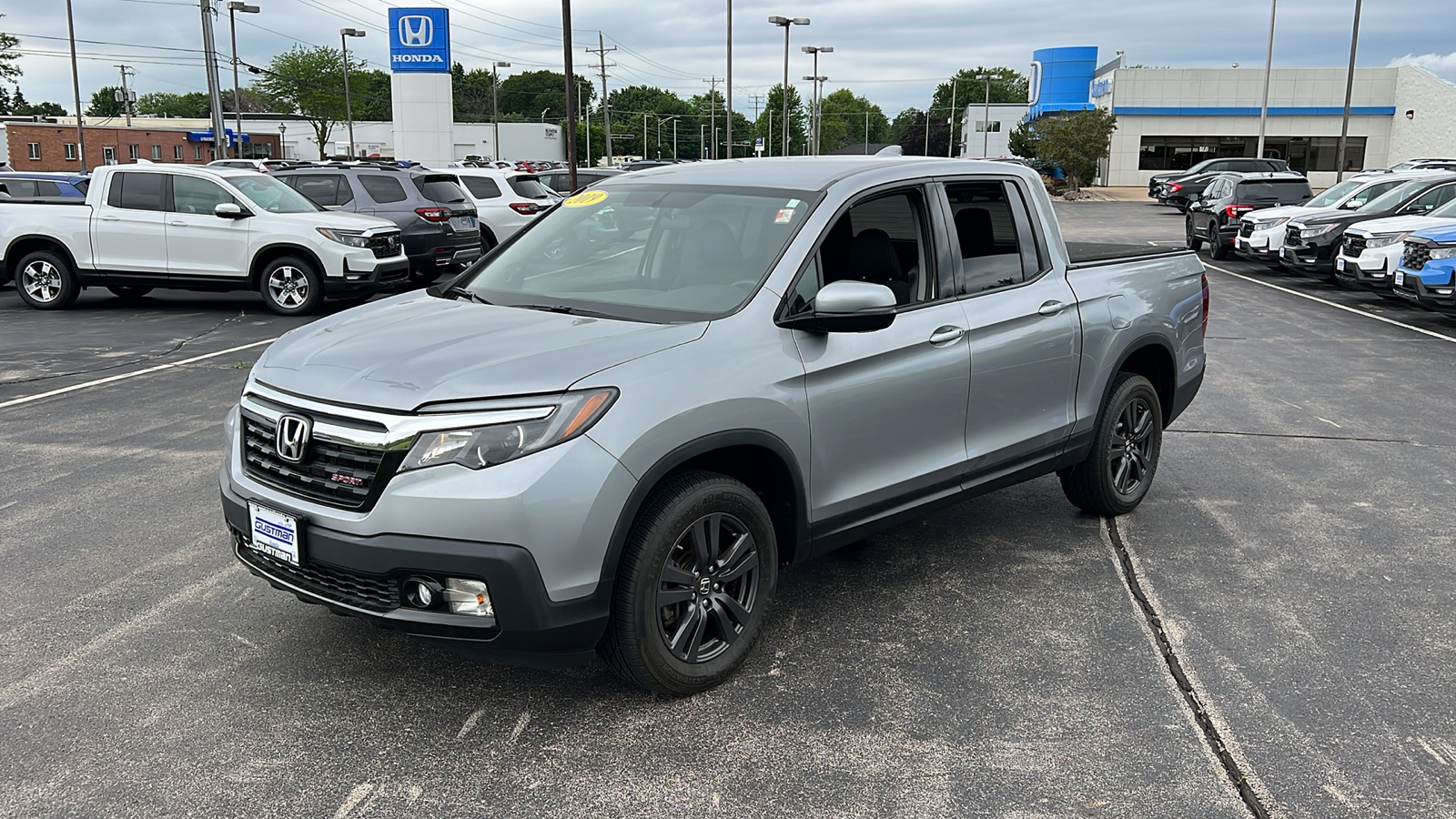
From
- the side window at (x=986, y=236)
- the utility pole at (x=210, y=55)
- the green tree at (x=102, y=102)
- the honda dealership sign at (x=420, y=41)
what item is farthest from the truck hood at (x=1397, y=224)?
the green tree at (x=102, y=102)

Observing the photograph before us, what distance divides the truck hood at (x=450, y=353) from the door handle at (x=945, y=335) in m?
1.13

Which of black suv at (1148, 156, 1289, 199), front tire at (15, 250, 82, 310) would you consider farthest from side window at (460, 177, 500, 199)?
black suv at (1148, 156, 1289, 199)

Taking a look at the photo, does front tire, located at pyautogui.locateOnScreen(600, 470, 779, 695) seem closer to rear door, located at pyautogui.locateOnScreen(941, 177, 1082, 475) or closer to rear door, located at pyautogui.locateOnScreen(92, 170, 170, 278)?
rear door, located at pyautogui.locateOnScreen(941, 177, 1082, 475)

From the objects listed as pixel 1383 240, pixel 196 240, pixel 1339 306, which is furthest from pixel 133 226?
pixel 1383 240

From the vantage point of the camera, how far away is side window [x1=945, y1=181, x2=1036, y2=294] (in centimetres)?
496

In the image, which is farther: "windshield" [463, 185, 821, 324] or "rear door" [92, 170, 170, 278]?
"rear door" [92, 170, 170, 278]

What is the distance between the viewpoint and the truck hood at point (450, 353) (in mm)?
3418

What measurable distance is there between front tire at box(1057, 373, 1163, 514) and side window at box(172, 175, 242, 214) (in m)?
11.9

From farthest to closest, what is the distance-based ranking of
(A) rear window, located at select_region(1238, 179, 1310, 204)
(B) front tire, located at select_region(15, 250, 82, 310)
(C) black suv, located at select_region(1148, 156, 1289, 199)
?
1. (C) black suv, located at select_region(1148, 156, 1289, 199)
2. (A) rear window, located at select_region(1238, 179, 1310, 204)
3. (B) front tire, located at select_region(15, 250, 82, 310)

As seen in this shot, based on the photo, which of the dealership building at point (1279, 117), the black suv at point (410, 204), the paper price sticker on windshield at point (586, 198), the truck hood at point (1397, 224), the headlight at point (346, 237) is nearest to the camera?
the paper price sticker on windshield at point (586, 198)

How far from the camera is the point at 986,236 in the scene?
5105 mm

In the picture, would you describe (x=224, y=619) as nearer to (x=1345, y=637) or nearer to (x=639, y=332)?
(x=639, y=332)

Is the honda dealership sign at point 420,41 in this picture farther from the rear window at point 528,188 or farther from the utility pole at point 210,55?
the rear window at point 528,188

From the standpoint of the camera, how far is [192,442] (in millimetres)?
7531
